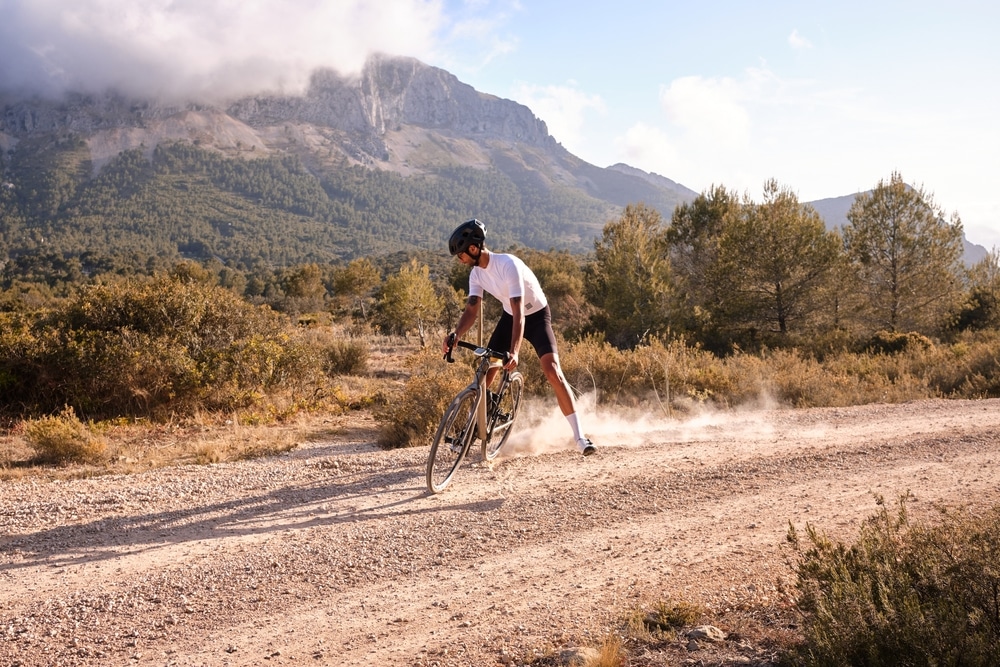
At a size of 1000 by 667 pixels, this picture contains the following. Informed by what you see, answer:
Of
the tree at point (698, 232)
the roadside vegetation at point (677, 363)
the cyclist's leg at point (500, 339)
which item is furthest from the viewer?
the tree at point (698, 232)

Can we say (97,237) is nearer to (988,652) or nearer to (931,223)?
(931,223)

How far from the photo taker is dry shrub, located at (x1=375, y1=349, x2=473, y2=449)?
26.6 feet

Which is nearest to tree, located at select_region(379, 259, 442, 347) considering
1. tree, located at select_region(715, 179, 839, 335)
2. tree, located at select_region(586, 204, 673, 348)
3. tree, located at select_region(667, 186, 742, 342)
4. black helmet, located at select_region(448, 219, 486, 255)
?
tree, located at select_region(586, 204, 673, 348)

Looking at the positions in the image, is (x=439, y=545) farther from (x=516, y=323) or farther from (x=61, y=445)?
(x=61, y=445)

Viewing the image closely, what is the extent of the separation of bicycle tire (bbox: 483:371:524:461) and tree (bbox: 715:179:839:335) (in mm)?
19720

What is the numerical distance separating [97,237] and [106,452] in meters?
153

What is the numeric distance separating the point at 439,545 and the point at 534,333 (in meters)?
2.35

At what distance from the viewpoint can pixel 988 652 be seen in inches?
91.3

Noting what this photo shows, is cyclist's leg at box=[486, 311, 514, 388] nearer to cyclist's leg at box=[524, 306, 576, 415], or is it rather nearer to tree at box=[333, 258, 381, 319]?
cyclist's leg at box=[524, 306, 576, 415]

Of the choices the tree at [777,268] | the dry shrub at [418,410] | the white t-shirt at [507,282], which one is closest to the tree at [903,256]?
the tree at [777,268]

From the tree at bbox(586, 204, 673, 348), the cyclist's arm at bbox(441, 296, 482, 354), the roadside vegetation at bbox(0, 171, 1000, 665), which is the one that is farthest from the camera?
the tree at bbox(586, 204, 673, 348)

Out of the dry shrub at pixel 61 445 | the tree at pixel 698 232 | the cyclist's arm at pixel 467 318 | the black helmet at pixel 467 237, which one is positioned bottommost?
the dry shrub at pixel 61 445

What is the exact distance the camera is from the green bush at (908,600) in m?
2.43

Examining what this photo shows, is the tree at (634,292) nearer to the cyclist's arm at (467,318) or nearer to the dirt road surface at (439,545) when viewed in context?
the dirt road surface at (439,545)
